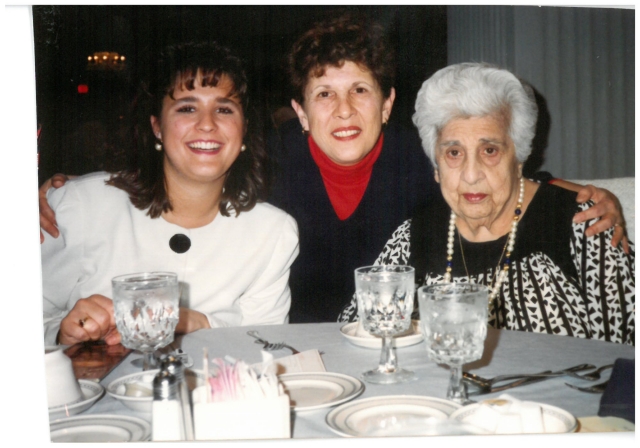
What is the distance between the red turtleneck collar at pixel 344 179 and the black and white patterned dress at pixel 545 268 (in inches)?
6.5

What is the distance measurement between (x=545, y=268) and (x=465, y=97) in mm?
548

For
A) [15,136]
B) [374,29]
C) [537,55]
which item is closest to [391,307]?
[374,29]

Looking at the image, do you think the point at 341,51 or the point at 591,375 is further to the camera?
the point at 341,51

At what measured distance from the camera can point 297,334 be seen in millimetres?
1499

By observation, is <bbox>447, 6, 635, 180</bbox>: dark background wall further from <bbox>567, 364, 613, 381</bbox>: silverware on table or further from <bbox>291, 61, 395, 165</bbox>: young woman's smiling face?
<bbox>567, 364, 613, 381</bbox>: silverware on table

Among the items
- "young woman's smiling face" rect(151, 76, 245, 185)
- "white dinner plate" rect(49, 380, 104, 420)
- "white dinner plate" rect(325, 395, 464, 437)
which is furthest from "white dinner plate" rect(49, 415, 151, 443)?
"young woman's smiling face" rect(151, 76, 245, 185)

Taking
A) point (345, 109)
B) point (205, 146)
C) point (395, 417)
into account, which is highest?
point (345, 109)

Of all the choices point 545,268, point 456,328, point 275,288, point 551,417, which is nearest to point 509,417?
point 551,417

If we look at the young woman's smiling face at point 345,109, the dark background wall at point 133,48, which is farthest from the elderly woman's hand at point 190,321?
the young woman's smiling face at point 345,109

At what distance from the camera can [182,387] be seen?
94cm

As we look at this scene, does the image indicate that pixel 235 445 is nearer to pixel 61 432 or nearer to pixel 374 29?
pixel 61 432

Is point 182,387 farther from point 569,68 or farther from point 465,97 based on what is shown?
point 569,68

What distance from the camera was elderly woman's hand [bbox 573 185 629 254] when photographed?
168cm

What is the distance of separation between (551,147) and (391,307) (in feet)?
2.87
